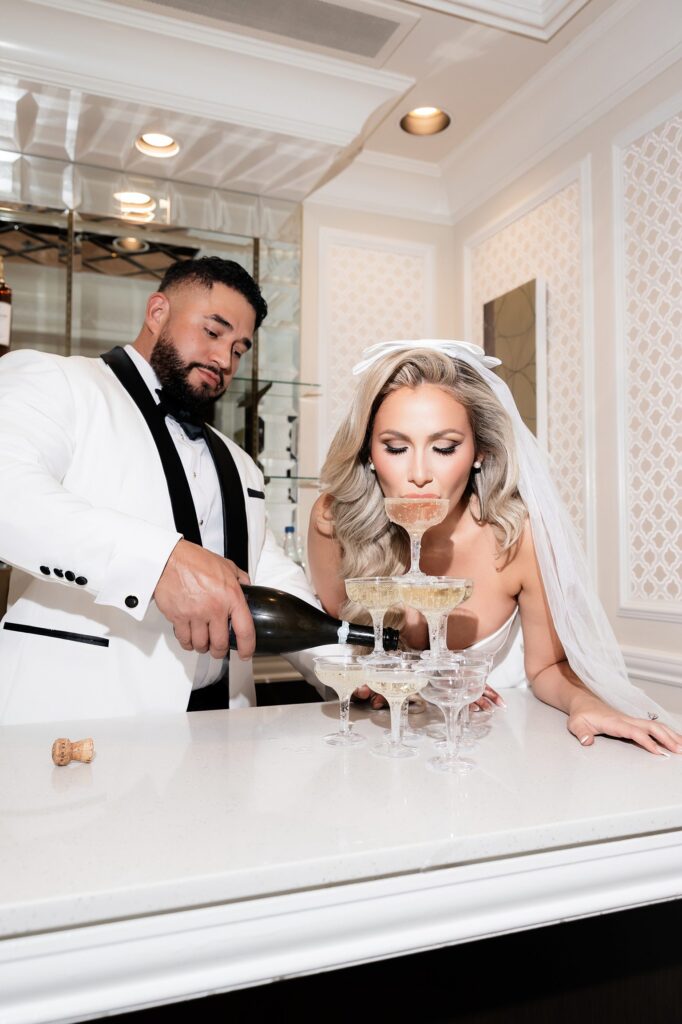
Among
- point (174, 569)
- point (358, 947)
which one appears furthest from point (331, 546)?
point (358, 947)

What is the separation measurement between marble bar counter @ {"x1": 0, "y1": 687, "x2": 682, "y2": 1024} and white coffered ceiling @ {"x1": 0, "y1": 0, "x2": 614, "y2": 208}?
3013mm

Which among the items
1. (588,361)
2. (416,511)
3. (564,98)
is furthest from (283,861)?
(564,98)

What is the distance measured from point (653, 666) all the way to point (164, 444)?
2260mm

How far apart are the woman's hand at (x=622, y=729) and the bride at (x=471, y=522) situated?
0.58ft

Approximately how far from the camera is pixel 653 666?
317 cm

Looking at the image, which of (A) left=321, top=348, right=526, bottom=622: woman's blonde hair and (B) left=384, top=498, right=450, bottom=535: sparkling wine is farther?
(A) left=321, top=348, right=526, bottom=622: woman's blonde hair

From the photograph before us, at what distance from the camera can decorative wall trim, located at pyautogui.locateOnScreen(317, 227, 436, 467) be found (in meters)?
4.53

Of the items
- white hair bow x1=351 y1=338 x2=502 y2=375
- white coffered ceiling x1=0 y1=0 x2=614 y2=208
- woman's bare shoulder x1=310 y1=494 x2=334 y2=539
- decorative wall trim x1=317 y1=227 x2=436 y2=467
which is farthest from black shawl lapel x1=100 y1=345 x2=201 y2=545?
decorative wall trim x1=317 y1=227 x2=436 y2=467

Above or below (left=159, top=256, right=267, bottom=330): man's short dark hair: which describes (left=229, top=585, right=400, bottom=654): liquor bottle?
below

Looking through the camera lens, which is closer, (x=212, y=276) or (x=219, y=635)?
(x=219, y=635)

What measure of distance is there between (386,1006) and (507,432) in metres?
1.32

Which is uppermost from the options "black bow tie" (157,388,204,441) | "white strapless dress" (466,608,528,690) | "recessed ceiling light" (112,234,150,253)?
"recessed ceiling light" (112,234,150,253)

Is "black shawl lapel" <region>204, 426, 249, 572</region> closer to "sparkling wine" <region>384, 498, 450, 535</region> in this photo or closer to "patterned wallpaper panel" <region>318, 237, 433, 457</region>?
"sparkling wine" <region>384, 498, 450, 535</region>

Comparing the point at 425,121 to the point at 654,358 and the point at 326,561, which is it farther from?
the point at 326,561
